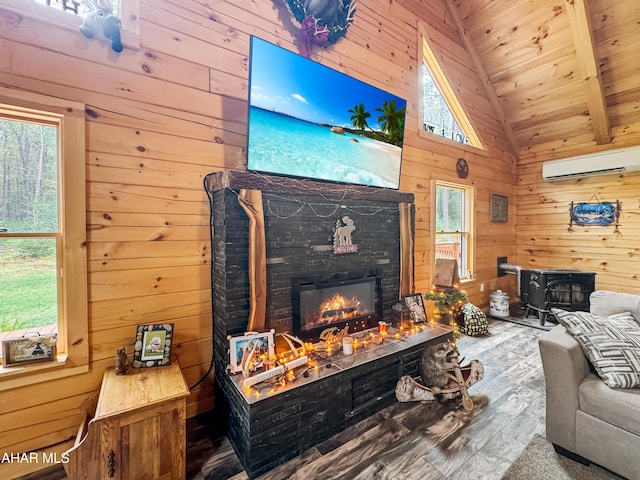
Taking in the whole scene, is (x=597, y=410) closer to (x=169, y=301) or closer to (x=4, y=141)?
(x=169, y=301)

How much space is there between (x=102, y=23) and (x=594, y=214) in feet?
20.1

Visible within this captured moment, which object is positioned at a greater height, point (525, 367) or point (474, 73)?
point (474, 73)

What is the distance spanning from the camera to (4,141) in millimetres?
1596

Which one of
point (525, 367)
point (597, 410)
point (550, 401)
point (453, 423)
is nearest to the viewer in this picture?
point (597, 410)

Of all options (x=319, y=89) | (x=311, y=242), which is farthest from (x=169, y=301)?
(x=319, y=89)

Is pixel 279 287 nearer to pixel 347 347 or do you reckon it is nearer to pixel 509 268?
pixel 347 347

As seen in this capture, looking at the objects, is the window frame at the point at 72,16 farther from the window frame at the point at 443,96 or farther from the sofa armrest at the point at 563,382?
the sofa armrest at the point at 563,382

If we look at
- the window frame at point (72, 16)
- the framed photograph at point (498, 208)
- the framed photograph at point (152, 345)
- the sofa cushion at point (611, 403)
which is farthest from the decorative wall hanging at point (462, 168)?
the framed photograph at point (152, 345)

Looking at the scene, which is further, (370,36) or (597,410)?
(370,36)

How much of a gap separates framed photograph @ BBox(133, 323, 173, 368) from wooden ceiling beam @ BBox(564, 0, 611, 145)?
16.4ft

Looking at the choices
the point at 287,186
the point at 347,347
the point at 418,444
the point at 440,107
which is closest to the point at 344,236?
the point at 287,186

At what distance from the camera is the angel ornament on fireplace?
2451 mm

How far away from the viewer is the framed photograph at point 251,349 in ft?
5.97

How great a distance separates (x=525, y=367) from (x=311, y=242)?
2.43m
